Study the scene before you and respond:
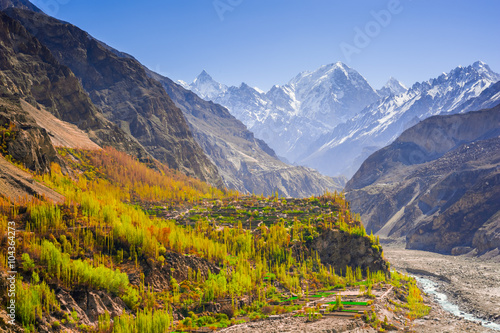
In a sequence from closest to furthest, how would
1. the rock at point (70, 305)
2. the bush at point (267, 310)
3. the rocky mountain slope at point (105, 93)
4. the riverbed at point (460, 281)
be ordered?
the rock at point (70, 305), the bush at point (267, 310), the riverbed at point (460, 281), the rocky mountain slope at point (105, 93)

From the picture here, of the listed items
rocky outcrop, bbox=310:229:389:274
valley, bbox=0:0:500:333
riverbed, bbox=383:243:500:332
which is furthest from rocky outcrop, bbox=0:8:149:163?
riverbed, bbox=383:243:500:332

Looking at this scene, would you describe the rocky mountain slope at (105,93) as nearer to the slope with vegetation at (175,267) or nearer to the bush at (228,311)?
the slope with vegetation at (175,267)

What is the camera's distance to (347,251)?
84938 millimetres

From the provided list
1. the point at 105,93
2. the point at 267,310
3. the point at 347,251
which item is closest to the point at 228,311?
the point at 267,310

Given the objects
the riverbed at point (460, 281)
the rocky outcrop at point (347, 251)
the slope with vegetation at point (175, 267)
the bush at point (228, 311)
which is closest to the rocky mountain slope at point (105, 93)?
the slope with vegetation at point (175, 267)

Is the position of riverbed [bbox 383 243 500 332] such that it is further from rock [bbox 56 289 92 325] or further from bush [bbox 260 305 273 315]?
rock [bbox 56 289 92 325]

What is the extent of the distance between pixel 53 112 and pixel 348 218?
99001mm

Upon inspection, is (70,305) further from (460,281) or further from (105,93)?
(105,93)

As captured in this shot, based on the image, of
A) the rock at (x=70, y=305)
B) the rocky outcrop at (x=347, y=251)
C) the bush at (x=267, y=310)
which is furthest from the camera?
the rocky outcrop at (x=347, y=251)

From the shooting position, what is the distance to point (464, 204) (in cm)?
16725

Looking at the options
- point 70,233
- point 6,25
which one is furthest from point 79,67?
point 70,233

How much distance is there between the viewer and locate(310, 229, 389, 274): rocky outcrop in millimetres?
84125

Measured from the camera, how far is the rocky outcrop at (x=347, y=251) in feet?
276

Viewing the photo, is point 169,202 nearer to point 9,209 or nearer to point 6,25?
point 9,209
